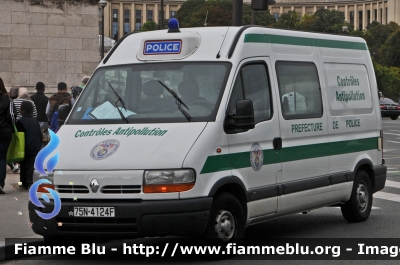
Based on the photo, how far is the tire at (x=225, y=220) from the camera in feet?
27.9

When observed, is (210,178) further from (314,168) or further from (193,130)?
(314,168)

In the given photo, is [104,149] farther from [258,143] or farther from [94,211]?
[258,143]

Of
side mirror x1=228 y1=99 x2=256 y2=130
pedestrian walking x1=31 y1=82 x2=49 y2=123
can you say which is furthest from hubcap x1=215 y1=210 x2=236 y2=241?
pedestrian walking x1=31 y1=82 x2=49 y2=123

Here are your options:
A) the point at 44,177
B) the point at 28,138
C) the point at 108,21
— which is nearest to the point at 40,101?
the point at 28,138

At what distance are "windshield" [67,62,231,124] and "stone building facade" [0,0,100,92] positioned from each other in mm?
12214

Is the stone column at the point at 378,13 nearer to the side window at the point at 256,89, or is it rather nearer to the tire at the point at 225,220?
the side window at the point at 256,89

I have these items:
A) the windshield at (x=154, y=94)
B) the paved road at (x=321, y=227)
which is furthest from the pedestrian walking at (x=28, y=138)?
the windshield at (x=154, y=94)

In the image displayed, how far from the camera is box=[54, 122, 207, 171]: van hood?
8.31 meters

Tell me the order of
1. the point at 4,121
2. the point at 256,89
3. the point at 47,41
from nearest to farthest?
the point at 256,89 < the point at 4,121 < the point at 47,41

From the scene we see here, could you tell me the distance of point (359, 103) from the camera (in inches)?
457

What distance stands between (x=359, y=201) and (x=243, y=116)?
333 centimetres

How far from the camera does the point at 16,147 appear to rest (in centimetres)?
1422

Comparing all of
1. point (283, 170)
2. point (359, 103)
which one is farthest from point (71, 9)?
point (283, 170)

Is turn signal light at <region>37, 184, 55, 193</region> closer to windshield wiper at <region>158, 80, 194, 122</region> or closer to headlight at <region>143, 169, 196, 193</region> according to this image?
headlight at <region>143, 169, 196, 193</region>
